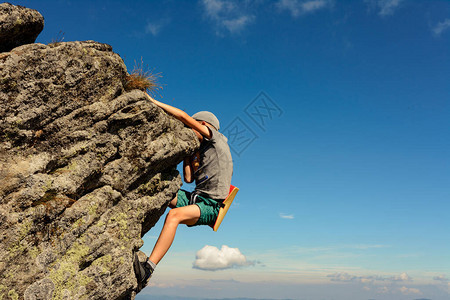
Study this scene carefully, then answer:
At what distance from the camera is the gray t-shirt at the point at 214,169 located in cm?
1079

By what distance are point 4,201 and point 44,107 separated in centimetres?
225

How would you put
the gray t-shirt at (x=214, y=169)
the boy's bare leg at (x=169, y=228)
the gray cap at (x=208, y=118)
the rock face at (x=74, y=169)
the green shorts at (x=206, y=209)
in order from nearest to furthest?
the rock face at (x=74, y=169) → the boy's bare leg at (x=169, y=228) → the green shorts at (x=206, y=209) → the gray t-shirt at (x=214, y=169) → the gray cap at (x=208, y=118)

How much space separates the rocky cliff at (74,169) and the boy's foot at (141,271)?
23 cm

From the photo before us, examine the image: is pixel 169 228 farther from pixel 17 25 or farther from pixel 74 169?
pixel 17 25

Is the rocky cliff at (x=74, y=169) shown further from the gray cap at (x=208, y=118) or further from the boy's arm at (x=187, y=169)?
the gray cap at (x=208, y=118)

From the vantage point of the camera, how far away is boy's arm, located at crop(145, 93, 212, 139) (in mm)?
10461

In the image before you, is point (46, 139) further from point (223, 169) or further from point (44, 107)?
point (223, 169)

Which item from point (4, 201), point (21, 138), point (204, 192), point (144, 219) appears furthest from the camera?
point (204, 192)

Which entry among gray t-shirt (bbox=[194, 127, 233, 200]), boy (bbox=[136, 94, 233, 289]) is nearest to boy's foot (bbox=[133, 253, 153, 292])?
boy (bbox=[136, 94, 233, 289])

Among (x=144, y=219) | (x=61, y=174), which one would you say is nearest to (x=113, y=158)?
(x=61, y=174)

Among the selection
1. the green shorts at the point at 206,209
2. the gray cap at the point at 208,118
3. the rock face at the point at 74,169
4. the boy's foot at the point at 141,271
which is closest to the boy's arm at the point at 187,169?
the green shorts at the point at 206,209

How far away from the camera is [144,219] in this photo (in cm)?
1003

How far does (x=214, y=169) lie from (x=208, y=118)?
5.46 feet

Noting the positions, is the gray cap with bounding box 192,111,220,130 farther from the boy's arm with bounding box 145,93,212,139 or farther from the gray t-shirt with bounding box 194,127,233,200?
the boy's arm with bounding box 145,93,212,139
